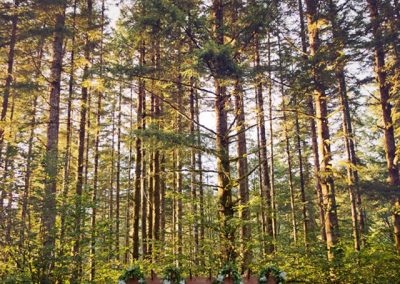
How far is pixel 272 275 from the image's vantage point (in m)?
7.31

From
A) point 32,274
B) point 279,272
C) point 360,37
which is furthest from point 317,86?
point 32,274

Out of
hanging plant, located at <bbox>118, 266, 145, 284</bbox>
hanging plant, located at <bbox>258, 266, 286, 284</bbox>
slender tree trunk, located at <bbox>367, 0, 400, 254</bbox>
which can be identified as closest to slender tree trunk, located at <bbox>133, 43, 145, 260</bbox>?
hanging plant, located at <bbox>118, 266, 145, 284</bbox>

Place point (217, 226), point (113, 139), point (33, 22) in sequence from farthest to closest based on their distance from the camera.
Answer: point (113, 139) → point (33, 22) → point (217, 226)

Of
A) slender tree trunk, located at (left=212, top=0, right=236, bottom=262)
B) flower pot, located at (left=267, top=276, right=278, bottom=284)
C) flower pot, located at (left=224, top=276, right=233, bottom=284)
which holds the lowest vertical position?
flower pot, located at (left=267, top=276, right=278, bottom=284)

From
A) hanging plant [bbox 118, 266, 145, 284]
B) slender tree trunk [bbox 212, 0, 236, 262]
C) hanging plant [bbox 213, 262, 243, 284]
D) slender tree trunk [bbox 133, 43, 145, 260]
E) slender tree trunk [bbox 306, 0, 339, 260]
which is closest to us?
hanging plant [bbox 213, 262, 243, 284]

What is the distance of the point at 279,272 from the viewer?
727cm

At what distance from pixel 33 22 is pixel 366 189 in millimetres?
14196

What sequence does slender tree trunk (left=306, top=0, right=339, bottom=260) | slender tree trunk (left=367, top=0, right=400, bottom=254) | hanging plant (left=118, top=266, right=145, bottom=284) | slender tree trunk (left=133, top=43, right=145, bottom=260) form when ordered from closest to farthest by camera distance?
hanging plant (left=118, top=266, right=145, bottom=284)
slender tree trunk (left=306, top=0, right=339, bottom=260)
slender tree trunk (left=367, top=0, right=400, bottom=254)
slender tree trunk (left=133, top=43, right=145, bottom=260)

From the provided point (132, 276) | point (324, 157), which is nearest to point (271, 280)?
point (132, 276)

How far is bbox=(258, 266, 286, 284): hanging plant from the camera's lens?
23.6 ft

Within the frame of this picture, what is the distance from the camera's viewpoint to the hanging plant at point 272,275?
7191 mm

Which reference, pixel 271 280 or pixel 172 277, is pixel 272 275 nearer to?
pixel 271 280

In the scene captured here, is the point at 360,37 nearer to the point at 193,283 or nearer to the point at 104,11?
the point at 193,283

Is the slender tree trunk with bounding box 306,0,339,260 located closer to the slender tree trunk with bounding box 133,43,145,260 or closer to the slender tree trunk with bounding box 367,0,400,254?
the slender tree trunk with bounding box 367,0,400,254
